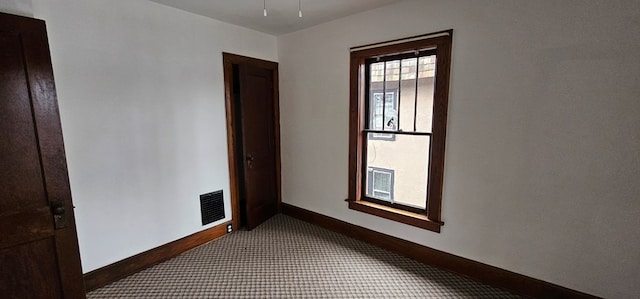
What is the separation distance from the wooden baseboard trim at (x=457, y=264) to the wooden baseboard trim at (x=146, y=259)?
1302 mm

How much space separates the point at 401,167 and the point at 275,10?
1.99m

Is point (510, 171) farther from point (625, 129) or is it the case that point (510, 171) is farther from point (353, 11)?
point (353, 11)

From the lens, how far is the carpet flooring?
220 centimetres

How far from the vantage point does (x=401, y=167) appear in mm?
2803

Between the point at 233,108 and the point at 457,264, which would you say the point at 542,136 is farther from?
the point at 233,108

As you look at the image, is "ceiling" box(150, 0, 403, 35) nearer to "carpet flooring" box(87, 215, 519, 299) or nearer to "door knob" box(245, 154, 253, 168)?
"door knob" box(245, 154, 253, 168)

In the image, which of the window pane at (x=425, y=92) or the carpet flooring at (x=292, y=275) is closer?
the carpet flooring at (x=292, y=275)

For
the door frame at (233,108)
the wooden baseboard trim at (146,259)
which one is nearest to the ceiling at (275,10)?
the door frame at (233,108)

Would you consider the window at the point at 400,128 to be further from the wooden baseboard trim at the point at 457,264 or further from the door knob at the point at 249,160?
the door knob at the point at 249,160

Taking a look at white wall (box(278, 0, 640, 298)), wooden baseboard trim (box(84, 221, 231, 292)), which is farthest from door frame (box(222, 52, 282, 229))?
white wall (box(278, 0, 640, 298))

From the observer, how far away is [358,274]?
2.46 metres

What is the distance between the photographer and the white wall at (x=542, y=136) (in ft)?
5.59

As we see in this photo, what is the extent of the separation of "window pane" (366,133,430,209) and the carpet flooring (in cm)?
60

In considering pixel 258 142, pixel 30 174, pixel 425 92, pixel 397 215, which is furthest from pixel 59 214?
pixel 425 92
